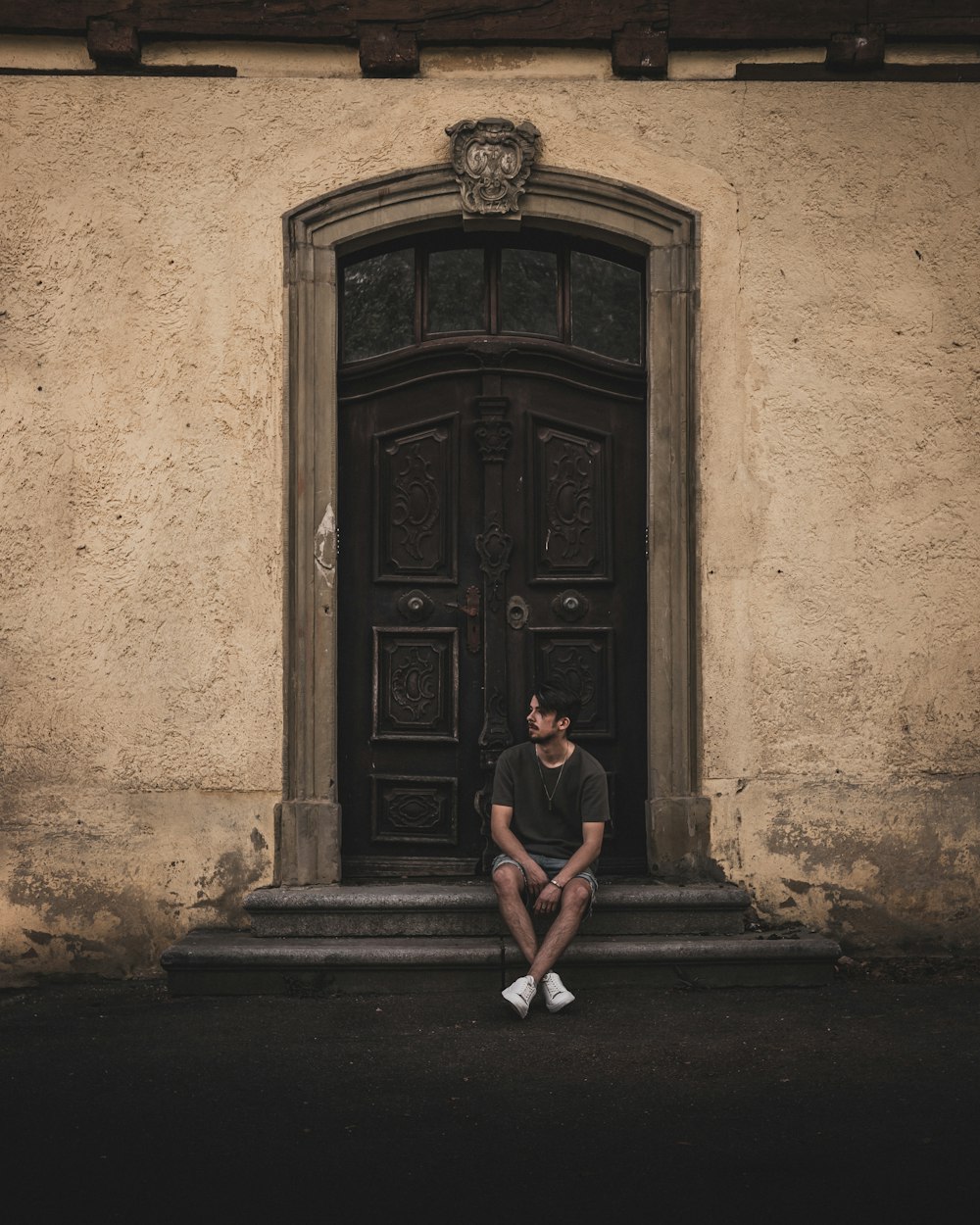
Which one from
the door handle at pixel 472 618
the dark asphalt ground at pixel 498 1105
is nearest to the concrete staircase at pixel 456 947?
the dark asphalt ground at pixel 498 1105

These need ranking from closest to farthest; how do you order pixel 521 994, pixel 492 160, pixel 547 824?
pixel 521 994
pixel 547 824
pixel 492 160

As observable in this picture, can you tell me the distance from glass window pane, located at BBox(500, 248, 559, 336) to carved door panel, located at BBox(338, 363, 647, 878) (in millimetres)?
275

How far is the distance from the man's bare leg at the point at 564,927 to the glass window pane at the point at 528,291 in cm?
287

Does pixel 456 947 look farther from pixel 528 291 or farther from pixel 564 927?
pixel 528 291

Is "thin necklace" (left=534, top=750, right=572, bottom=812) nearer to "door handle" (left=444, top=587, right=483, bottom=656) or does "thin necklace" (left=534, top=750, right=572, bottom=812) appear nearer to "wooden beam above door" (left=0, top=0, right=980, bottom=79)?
"door handle" (left=444, top=587, right=483, bottom=656)

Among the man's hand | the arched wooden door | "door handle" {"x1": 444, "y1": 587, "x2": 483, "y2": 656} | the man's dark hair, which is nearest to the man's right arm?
the man's hand

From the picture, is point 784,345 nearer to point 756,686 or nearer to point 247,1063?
point 756,686

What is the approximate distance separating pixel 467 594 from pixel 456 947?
1.81 metres

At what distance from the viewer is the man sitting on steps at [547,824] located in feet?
18.9

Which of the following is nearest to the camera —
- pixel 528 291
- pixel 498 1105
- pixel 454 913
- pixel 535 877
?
pixel 498 1105

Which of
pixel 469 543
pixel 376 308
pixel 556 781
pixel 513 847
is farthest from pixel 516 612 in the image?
pixel 376 308

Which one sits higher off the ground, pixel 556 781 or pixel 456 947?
pixel 556 781

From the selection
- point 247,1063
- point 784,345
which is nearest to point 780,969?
point 247,1063

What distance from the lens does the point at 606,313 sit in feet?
22.7
